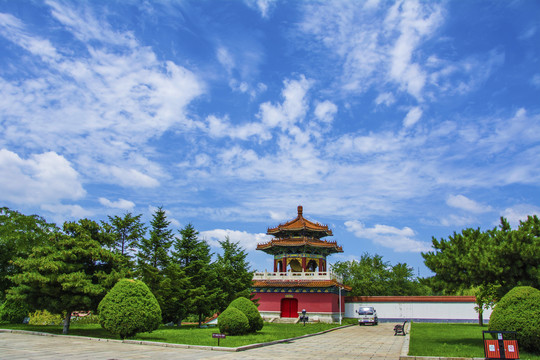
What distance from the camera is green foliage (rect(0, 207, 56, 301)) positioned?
2561 centimetres

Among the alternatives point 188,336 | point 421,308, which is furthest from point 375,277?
point 188,336

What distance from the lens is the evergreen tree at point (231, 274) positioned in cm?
2888

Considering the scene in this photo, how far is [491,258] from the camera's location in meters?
14.8

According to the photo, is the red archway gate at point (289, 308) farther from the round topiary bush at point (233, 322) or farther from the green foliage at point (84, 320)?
the round topiary bush at point (233, 322)

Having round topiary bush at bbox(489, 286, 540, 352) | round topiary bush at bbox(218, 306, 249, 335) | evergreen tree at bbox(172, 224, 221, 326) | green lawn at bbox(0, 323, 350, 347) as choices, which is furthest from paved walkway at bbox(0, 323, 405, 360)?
evergreen tree at bbox(172, 224, 221, 326)

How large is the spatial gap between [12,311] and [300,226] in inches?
968

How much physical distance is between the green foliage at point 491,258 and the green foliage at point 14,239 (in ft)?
79.5

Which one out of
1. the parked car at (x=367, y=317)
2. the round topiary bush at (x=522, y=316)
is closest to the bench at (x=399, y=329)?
the round topiary bush at (x=522, y=316)

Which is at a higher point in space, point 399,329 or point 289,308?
point 289,308

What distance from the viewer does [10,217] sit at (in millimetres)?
26688

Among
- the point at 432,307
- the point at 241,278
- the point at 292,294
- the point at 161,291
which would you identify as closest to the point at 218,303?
the point at 241,278

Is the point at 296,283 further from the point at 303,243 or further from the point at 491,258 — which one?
the point at 491,258

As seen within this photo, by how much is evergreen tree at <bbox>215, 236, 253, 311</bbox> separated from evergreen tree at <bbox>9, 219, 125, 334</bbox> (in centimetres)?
1035

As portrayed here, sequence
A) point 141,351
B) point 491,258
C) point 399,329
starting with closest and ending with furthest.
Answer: point 141,351
point 491,258
point 399,329
